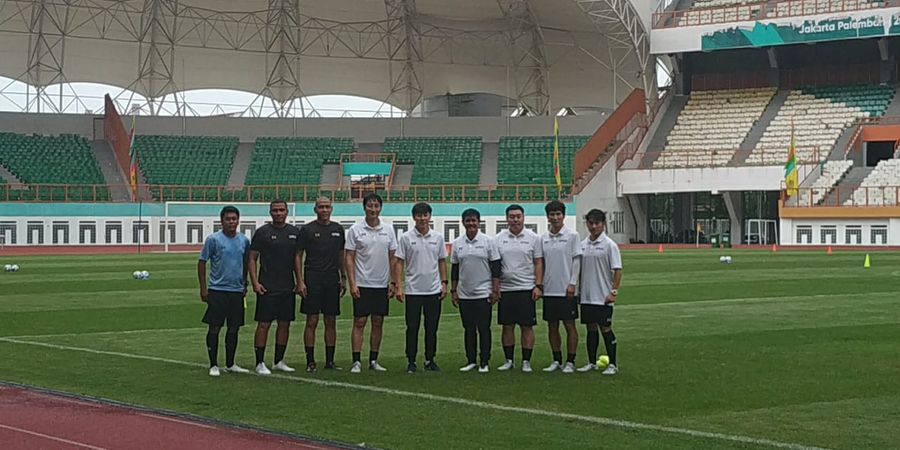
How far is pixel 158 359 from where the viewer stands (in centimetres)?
1520

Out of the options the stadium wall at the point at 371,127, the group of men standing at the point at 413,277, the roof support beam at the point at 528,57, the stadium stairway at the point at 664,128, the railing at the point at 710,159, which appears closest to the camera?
the group of men standing at the point at 413,277

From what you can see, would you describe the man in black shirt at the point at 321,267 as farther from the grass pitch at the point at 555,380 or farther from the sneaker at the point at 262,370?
the grass pitch at the point at 555,380

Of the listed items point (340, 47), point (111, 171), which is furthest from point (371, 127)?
point (111, 171)

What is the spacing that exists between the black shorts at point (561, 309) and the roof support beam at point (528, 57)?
2319 inches

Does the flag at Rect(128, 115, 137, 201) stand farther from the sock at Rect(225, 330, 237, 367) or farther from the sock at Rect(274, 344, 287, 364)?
the sock at Rect(225, 330, 237, 367)

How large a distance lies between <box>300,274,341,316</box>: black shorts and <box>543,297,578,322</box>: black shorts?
246 centimetres

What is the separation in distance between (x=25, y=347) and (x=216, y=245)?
4.46 metres

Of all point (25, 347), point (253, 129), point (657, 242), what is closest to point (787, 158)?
point (657, 242)

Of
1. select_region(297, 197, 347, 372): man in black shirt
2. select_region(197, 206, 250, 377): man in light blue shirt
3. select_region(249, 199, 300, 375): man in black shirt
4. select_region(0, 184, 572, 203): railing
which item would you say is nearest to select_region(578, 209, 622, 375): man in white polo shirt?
select_region(297, 197, 347, 372): man in black shirt

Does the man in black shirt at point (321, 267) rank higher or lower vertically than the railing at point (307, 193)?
lower

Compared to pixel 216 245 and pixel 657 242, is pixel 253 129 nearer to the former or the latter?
pixel 657 242

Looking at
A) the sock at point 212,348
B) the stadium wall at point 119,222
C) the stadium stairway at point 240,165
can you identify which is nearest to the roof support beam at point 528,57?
the stadium wall at point 119,222

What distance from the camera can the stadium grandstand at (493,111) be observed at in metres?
62.8

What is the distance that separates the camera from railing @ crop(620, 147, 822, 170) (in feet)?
200
